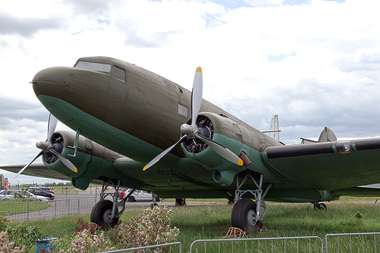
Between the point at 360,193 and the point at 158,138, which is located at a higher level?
the point at 158,138

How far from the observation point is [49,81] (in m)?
8.09

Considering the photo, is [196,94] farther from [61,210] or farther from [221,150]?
[61,210]

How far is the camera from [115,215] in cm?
1301

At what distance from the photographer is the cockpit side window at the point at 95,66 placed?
908 centimetres

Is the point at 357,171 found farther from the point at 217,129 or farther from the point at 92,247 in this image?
the point at 92,247

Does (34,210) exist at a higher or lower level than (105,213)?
lower

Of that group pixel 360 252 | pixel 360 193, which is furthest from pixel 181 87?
pixel 360 193

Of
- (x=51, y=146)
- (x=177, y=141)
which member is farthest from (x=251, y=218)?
(x=51, y=146)

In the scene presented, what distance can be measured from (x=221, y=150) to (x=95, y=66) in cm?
401

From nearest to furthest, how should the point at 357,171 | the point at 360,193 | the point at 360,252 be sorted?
the point at 360,252 < the point at 357,171 < the point at 360,193

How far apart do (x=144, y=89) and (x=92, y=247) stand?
4.84 meters

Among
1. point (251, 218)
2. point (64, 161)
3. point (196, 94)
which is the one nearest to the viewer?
point (196, 94)

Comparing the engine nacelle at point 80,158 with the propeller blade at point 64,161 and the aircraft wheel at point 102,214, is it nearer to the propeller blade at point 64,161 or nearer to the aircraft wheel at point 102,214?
the propeller blade at point 64,161

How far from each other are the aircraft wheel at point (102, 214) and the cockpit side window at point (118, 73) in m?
5.79
